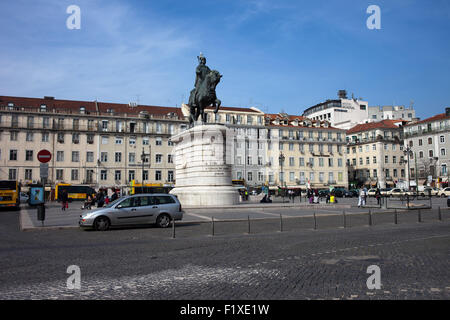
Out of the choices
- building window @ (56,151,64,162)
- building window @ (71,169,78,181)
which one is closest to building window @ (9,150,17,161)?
building window @ (56,151,64,162)

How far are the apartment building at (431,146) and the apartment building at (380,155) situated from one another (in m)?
2.49

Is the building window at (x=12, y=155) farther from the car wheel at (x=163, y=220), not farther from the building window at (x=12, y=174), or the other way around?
the car wheel at (x=163, y=220)

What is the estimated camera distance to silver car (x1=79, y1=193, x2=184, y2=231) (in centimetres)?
1536

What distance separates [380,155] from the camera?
80.7m

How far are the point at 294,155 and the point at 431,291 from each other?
242ft

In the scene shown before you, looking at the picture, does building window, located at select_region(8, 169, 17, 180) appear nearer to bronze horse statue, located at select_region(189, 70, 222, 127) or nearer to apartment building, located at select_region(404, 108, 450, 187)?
bronze horse statue, located at select_region(189, 70, 222, 127)

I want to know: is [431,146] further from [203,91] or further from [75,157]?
[75,157]

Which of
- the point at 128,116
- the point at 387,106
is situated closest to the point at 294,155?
the point at 128,116

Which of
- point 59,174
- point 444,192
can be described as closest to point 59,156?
point 59,174

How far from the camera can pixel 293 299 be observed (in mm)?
5512

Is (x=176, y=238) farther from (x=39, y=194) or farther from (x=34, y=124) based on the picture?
(x=34, y=124)

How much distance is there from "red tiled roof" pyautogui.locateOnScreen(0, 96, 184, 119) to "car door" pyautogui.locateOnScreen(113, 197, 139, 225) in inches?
2202

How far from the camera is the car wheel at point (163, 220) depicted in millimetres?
16641

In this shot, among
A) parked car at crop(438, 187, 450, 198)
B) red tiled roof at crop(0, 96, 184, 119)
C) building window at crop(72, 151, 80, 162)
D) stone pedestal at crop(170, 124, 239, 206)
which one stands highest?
red tiled roof at crop(0, 96, 184, 119)
